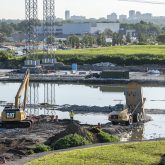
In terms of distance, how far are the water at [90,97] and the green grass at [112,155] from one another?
688 centimetres

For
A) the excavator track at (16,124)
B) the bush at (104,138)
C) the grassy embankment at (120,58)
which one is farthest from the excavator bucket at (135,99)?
the grassy embankment at (120,58)

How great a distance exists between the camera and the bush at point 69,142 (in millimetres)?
18094

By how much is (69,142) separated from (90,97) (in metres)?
21.0

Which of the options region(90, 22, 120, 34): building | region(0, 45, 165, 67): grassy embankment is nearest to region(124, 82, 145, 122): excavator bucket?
region(0, 45, 165, 67): grassy embankment

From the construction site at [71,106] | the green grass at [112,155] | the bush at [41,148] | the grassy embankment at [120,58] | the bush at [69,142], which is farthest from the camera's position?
the grassy embankment at [120,58]

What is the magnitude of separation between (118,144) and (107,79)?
3110 centimetres

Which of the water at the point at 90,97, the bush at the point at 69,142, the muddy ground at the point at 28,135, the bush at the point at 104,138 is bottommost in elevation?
the water at the point at 90,97

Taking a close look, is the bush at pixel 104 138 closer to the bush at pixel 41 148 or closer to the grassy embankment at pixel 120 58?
the bush at pixel 41 148

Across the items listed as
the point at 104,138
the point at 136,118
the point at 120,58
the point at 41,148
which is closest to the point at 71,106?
the point at 136,118

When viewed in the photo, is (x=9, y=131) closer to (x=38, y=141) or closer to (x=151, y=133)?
(x=38, y=141)

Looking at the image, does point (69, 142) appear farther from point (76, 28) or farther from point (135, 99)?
point (76, 28)

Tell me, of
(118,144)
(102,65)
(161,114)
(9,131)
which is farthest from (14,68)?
(118,144)

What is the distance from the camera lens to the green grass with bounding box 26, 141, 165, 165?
1528 centimetres

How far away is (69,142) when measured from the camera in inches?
718
